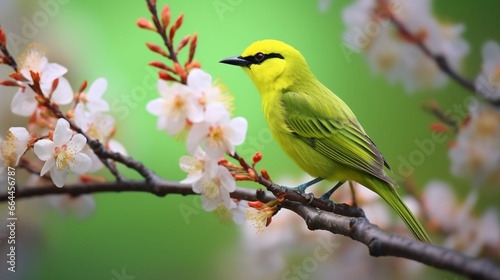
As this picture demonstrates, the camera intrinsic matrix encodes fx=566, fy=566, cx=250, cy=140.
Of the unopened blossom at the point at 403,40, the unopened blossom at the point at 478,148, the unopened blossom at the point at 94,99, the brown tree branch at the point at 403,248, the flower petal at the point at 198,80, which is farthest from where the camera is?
the unopened blossom at the point at 478,148

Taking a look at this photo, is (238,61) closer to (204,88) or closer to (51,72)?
(204,88)

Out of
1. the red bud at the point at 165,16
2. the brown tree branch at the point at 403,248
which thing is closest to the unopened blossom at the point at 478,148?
the brown tree branch at the point at 403,248

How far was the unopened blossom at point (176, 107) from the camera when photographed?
1130 millimetres

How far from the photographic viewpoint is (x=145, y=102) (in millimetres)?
1903

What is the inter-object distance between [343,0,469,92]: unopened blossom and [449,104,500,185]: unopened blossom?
A: 0.20 meters

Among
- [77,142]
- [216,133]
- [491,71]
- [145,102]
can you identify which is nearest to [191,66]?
[216,133]

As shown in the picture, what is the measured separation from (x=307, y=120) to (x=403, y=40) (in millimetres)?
547

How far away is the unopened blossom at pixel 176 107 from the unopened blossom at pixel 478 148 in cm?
109

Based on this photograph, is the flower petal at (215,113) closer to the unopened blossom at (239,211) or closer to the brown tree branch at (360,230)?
the brown tree branch at (360,230)

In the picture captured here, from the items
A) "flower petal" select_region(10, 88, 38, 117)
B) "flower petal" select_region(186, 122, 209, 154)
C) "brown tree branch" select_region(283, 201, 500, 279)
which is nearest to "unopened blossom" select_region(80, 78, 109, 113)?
"flower petal" select_region(10, 88, 38, 117)

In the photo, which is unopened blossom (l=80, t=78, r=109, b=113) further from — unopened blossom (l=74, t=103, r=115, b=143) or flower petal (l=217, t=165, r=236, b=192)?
flower petal (l=217, t=165, r=236, b=192)

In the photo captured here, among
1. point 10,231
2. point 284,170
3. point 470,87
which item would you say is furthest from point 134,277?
point 470,87

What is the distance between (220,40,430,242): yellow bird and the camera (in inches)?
Answer: 55.6

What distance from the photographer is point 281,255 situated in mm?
1845
